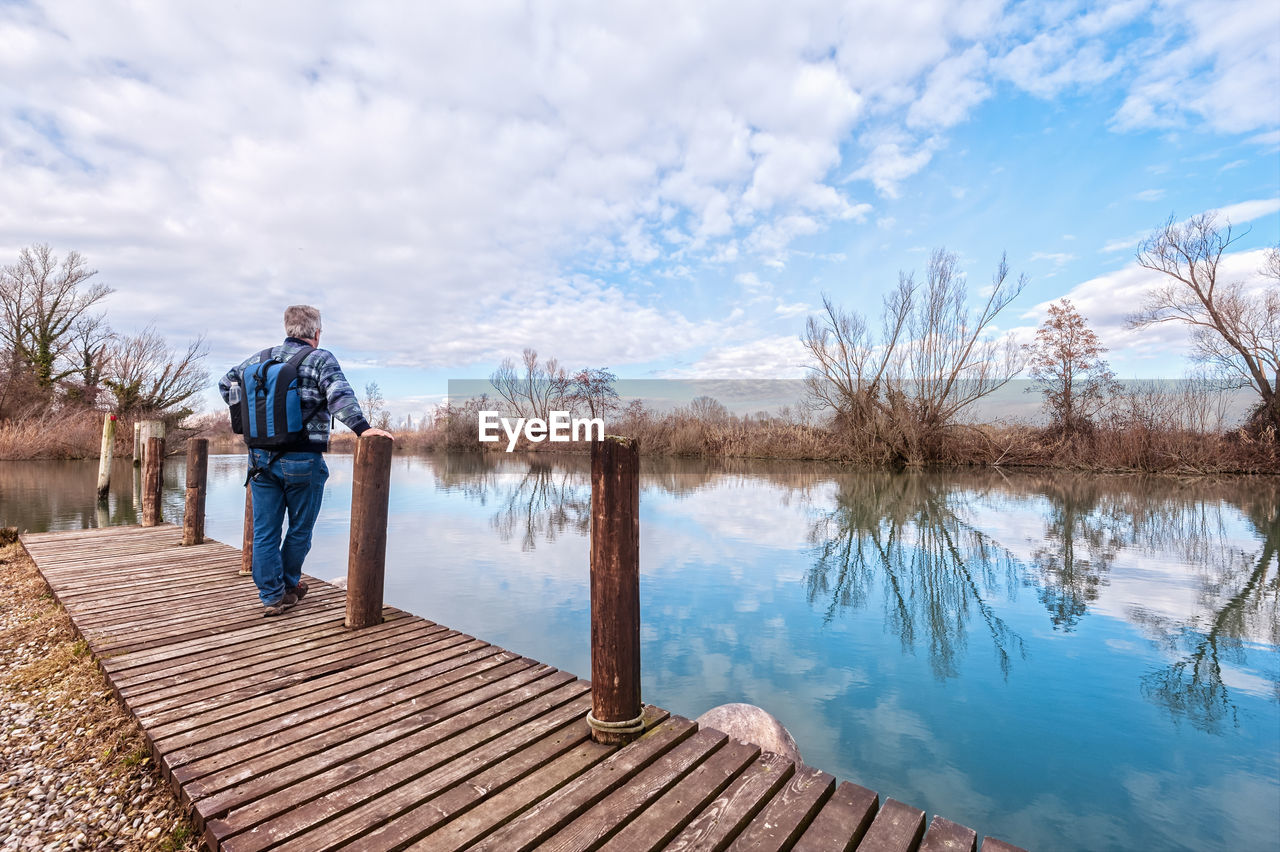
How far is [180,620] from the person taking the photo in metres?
4.17

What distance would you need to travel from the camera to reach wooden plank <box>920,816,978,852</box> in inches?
75.3

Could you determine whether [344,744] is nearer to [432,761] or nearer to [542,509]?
[432,761]

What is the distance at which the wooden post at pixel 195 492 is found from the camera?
6.89 metres

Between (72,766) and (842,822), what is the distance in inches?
126

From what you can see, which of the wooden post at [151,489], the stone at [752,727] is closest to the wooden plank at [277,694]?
the stone at [752,727]

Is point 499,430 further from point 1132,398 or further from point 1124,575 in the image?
point 1124,575

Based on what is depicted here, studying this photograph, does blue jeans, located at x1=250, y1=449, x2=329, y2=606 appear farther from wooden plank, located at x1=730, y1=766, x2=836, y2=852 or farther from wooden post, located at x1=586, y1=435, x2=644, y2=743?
wooden plank, located at x1=730, y1=766, x2=836, y2=852

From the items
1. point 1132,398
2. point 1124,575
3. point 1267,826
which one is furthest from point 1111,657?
point 1132,398

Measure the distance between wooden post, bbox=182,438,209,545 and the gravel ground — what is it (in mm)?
2856

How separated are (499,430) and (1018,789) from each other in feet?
121

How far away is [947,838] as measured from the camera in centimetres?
197

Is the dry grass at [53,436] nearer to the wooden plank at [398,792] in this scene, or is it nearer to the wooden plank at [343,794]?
the wooden plank at [343,794]

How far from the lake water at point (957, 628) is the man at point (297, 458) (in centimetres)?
198

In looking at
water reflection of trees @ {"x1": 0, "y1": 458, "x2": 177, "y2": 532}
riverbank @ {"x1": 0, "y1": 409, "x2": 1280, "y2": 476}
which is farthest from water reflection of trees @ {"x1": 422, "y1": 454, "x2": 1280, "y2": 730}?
water reflection of trees @ {"x1": 0, "y1": 458, "x2": 177, "y2": 532}
